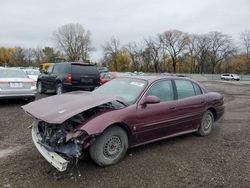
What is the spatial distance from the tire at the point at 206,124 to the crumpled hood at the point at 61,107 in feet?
8.48

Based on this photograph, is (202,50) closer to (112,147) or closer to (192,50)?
(192,50)

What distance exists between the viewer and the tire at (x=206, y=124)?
603 centimetres

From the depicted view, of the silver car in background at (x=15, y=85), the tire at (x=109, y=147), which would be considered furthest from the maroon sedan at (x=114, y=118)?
the silver car in background at (x=15, y=85)

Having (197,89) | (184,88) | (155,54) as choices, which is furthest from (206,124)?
(155,54)

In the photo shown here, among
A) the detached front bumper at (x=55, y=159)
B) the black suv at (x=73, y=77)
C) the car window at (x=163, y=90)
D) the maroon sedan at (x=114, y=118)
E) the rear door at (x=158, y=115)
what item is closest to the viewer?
the detached front bumper at (x=55, y=159)

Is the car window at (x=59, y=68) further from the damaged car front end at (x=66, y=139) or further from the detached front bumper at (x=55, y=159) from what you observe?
the detached front bumper at (x=55, y=159)

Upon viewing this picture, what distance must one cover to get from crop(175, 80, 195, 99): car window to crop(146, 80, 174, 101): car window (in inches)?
9.9

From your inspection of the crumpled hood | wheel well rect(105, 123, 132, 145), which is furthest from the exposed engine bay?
wheel well rect(105, 123, 132, 145)

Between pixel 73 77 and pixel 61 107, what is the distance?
7615 mm

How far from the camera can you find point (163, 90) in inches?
205

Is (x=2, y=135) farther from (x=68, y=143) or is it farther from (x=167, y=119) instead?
(x=167, y=119)

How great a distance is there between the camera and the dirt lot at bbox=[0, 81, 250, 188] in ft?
11.9

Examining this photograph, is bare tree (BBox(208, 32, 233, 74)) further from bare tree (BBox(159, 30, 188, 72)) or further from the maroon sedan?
the maroon sedan

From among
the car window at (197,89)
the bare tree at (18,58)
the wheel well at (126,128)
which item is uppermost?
the bare tree at (18,58)
